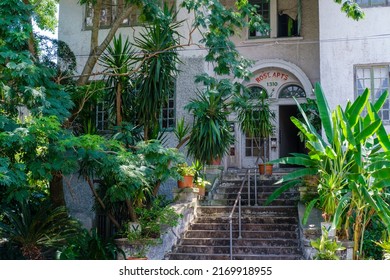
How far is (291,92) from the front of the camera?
57.8ft

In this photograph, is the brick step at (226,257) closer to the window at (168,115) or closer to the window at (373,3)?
the window at (168,115)

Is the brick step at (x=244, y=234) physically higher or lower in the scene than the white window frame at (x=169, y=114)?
lower

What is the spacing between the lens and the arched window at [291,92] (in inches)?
690

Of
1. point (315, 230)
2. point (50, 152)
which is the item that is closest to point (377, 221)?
point (315, 230)

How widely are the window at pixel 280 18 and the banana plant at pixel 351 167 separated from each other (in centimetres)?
632

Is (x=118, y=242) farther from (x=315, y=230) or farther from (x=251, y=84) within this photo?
(x=251, y=84)

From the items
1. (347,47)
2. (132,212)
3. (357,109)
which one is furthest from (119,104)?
(347,47)

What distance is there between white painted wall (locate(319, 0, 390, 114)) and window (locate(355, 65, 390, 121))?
0.25 metres

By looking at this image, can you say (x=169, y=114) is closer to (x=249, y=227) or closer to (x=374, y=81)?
(x=249, y=227)

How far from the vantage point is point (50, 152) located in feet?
33.0

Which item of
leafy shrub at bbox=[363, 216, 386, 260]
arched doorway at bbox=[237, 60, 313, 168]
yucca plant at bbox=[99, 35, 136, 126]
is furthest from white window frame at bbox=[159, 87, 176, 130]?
leafy shrub at bbox=[363, 216, 386, 260]

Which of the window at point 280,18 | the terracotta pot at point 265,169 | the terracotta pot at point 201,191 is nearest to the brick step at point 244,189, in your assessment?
the terracotta pot at point 201,191

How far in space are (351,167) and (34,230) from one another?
21.5ft
